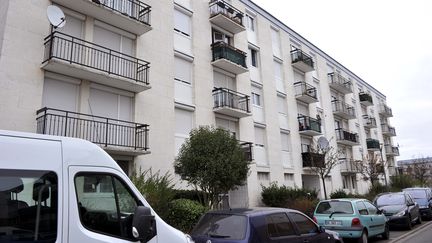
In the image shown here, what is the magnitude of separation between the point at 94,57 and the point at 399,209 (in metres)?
15.3

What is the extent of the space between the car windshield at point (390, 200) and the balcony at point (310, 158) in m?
4.60

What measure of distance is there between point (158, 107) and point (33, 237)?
45.8 ft

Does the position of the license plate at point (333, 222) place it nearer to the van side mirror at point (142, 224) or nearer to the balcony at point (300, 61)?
the van side mirror at point (142, 224)

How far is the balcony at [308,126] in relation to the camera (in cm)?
2845

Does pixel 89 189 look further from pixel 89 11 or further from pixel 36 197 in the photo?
pixel 89 11

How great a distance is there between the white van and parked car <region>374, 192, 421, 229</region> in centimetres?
1514

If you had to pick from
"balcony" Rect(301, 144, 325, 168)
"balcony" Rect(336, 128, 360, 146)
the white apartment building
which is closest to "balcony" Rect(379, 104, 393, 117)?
"balcony" Rect(336, 128, 360, 146)

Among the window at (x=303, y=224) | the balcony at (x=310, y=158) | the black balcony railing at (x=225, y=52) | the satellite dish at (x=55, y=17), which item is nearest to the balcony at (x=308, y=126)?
the balcony at (x=310, y=158)

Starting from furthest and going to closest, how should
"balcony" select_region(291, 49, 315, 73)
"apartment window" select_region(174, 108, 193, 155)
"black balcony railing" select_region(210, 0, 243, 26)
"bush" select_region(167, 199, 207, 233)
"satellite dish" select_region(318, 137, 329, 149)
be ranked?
"balcony" select_region(291, 49, 315, 73)
"satellite dish" select_region(318, 137, 329, 149)
"black balcony railing" select_region(210, 0, 243, 26)
"apartment window" select_region(174, 108, 193, 155)
"bush" select_region(167, 199, 207, 233)

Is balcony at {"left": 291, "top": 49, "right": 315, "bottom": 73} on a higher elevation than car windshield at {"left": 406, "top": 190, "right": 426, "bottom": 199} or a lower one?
higher

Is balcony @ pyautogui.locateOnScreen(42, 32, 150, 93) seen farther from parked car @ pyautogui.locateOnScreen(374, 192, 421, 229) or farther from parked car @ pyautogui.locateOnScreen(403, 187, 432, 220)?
parked car @ pyautogui.locateOnScreen(403, 187, 432, 220)

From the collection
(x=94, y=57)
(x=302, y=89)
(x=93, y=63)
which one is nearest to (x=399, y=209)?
(x=302, y=89)

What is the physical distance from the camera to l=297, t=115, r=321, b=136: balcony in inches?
1120

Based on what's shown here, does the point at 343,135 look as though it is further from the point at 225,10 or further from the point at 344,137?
the point at 225,10
